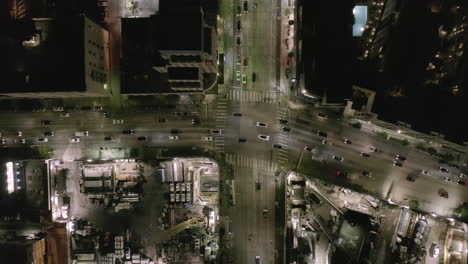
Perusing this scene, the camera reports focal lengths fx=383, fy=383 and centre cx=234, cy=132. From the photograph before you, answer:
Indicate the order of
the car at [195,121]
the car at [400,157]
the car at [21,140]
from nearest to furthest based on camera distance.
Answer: the car at [400,157] < the car at [195,121] < the car at [21,140]

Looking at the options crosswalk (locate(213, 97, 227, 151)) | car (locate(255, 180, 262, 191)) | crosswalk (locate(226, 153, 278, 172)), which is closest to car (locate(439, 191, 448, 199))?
crosswalk (locate(226, 153, 278, 172))

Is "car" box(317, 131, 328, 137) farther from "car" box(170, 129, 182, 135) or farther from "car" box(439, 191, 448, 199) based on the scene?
"car" box(170, 129, 182, 135)

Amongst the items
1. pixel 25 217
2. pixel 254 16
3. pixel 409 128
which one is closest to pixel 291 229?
pixel 409 128

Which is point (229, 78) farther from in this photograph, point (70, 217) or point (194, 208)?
point (70, 217)

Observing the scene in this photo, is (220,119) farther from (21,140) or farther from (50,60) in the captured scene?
(21,140)

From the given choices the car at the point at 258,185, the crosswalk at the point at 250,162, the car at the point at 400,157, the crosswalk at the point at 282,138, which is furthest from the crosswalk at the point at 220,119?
the car at the point at 400,157

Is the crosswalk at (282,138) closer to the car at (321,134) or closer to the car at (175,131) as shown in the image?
the car at (321,134)
